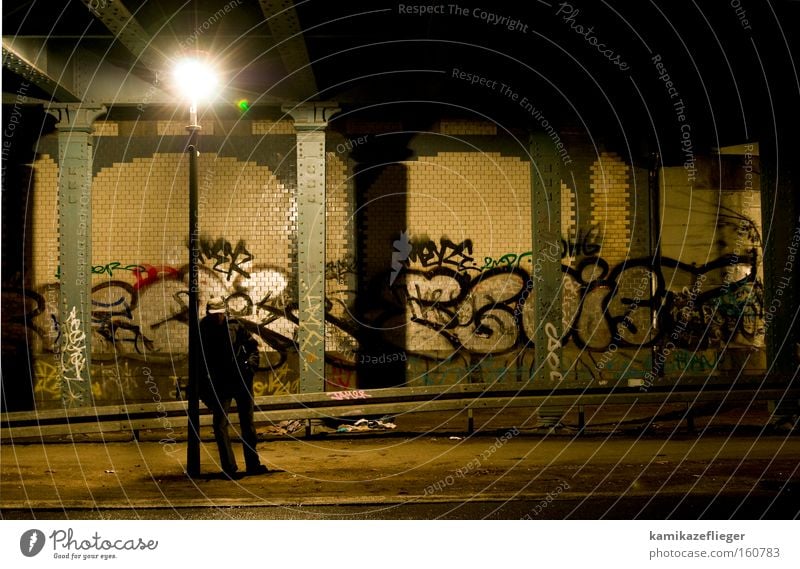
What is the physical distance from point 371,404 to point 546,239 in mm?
3788

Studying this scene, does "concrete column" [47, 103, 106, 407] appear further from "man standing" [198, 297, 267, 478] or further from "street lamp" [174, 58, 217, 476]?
"man standing" [198, 297, 267, 478]

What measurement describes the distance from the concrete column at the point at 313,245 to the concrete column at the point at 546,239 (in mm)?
3361

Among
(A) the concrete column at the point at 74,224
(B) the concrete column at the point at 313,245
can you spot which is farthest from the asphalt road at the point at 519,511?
(A) the concrete column at the point at 74,224

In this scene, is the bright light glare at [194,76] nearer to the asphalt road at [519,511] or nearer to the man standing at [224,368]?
the man standing at [224,368]

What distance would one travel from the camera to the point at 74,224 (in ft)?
40.2

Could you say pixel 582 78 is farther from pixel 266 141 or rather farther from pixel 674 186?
pixel 266 141

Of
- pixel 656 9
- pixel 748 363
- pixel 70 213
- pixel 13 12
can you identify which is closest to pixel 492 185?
pixel 656 9

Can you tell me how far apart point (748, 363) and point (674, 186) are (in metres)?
3.69

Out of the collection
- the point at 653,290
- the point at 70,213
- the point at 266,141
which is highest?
the point at 266,141

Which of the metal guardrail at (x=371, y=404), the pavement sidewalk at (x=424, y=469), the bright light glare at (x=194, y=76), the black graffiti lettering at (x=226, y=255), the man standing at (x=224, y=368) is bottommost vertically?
the pavement sidewalk at (x=424, y=469)

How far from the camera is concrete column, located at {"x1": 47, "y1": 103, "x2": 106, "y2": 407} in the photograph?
12117 millimetres

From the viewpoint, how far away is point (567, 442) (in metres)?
10.8

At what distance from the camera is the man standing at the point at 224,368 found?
28.5ft

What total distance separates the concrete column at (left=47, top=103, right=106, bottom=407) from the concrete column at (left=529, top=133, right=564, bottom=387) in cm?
709
